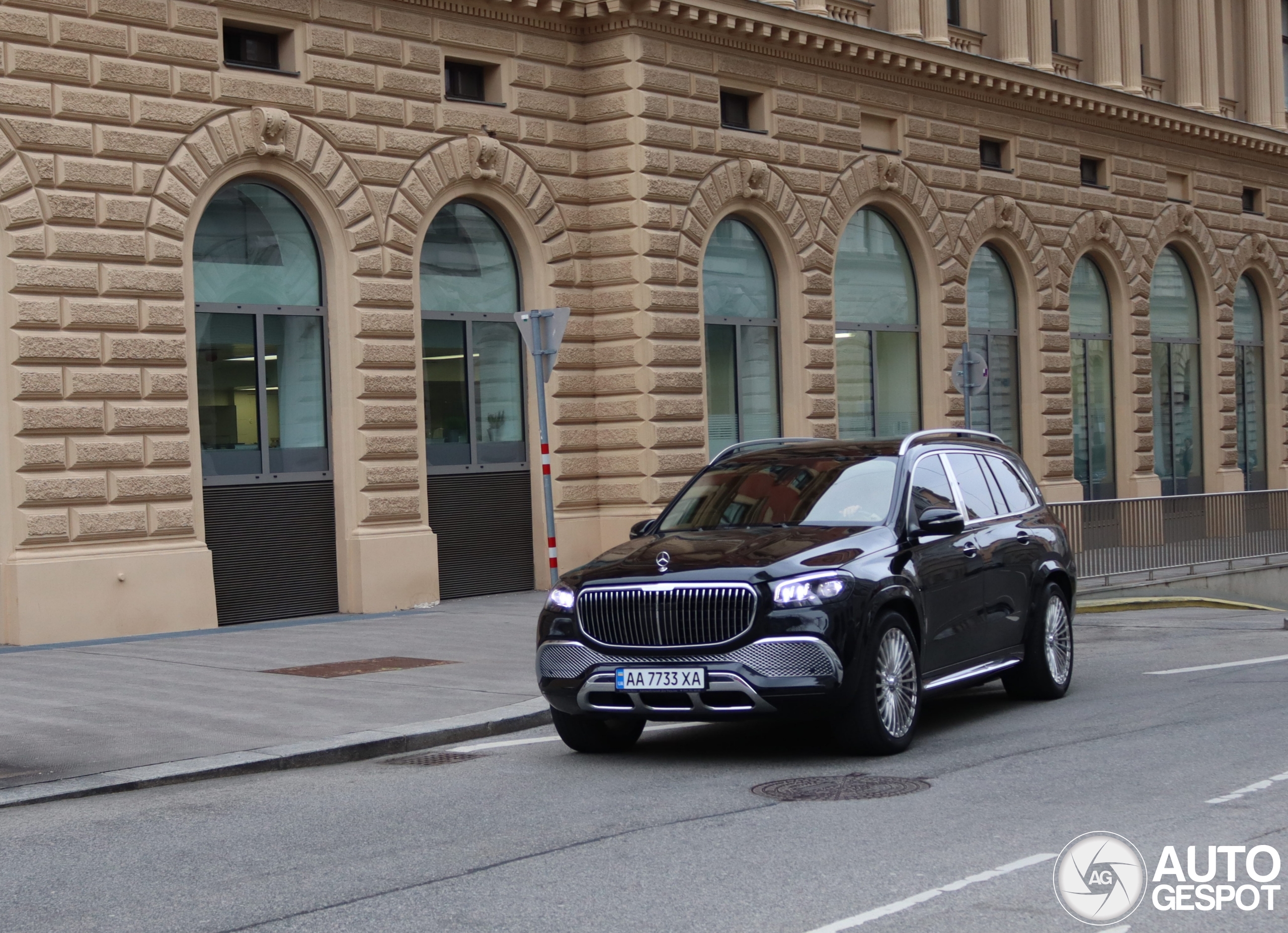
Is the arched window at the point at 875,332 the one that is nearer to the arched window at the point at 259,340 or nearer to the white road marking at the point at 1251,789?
the arched window at the point at 259,340

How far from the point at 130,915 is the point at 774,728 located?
517 centimetres

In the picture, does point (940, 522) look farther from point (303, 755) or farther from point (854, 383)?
point (854, 383)

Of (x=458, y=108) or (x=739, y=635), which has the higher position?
(x=458, y=108)

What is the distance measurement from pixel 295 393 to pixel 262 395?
481 mm

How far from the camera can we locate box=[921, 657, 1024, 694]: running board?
10.1 meters

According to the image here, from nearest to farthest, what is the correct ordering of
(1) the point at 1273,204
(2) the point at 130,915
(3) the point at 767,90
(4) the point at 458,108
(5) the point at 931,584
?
(2) the point at 130,915
(5) the point at 931,584
(4) the point at 458,108
(3) the point at 767,90
(1) the point at 1273,204

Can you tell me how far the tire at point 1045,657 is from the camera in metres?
11.5

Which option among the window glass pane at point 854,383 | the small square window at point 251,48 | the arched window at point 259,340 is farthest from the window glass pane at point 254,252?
the window glass pane at point 854,383

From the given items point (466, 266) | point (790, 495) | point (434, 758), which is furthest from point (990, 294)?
point (434, 758)

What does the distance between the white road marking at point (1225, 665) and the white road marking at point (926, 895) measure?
6979mm

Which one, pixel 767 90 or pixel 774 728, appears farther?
pixel 767 90

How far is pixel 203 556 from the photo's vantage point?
17594 millimetres

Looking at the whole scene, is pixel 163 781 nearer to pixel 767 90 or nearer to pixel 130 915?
pixel 130 915

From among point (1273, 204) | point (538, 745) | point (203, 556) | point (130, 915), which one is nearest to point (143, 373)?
point (203, 556)
